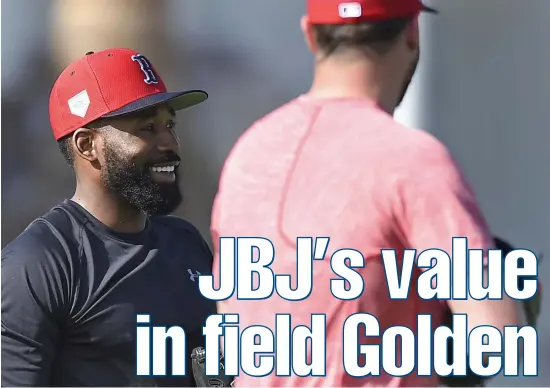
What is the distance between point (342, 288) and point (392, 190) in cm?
17

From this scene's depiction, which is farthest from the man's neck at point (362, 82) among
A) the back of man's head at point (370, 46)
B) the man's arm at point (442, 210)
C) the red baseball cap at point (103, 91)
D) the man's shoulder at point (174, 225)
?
the man's shoulder at point (174, 225)

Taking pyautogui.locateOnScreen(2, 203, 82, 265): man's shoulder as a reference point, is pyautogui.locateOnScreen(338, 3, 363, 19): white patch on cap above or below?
above

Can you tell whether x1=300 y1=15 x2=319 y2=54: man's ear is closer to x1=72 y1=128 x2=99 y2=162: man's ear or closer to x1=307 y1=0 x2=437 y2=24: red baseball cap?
x1=307 y1=0 x2=437 y2=24: red baseball cap

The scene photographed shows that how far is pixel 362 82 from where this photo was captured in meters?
1.45

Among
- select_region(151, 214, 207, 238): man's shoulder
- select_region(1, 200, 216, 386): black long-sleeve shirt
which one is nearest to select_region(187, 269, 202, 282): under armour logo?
select_region(1, 200, 216, 386): black long-sleeve shirt

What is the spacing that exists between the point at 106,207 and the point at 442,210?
42.5 inches

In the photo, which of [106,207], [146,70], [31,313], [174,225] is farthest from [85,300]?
[146,70]

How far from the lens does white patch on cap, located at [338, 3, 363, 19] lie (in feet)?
4.69

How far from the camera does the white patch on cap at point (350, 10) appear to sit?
143cm

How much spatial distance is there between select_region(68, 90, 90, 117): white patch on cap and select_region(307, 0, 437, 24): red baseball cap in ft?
2.97

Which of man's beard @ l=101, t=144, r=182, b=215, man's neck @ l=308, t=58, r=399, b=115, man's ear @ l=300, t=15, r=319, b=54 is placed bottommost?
man's beard @ l=101, t=144, r=182, b=215

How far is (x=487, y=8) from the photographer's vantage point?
279cm

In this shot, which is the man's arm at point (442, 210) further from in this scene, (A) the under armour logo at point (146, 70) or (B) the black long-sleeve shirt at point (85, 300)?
(A) the under armour logo at point (146, 70)

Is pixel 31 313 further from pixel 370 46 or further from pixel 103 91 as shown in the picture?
pixel 370 46
